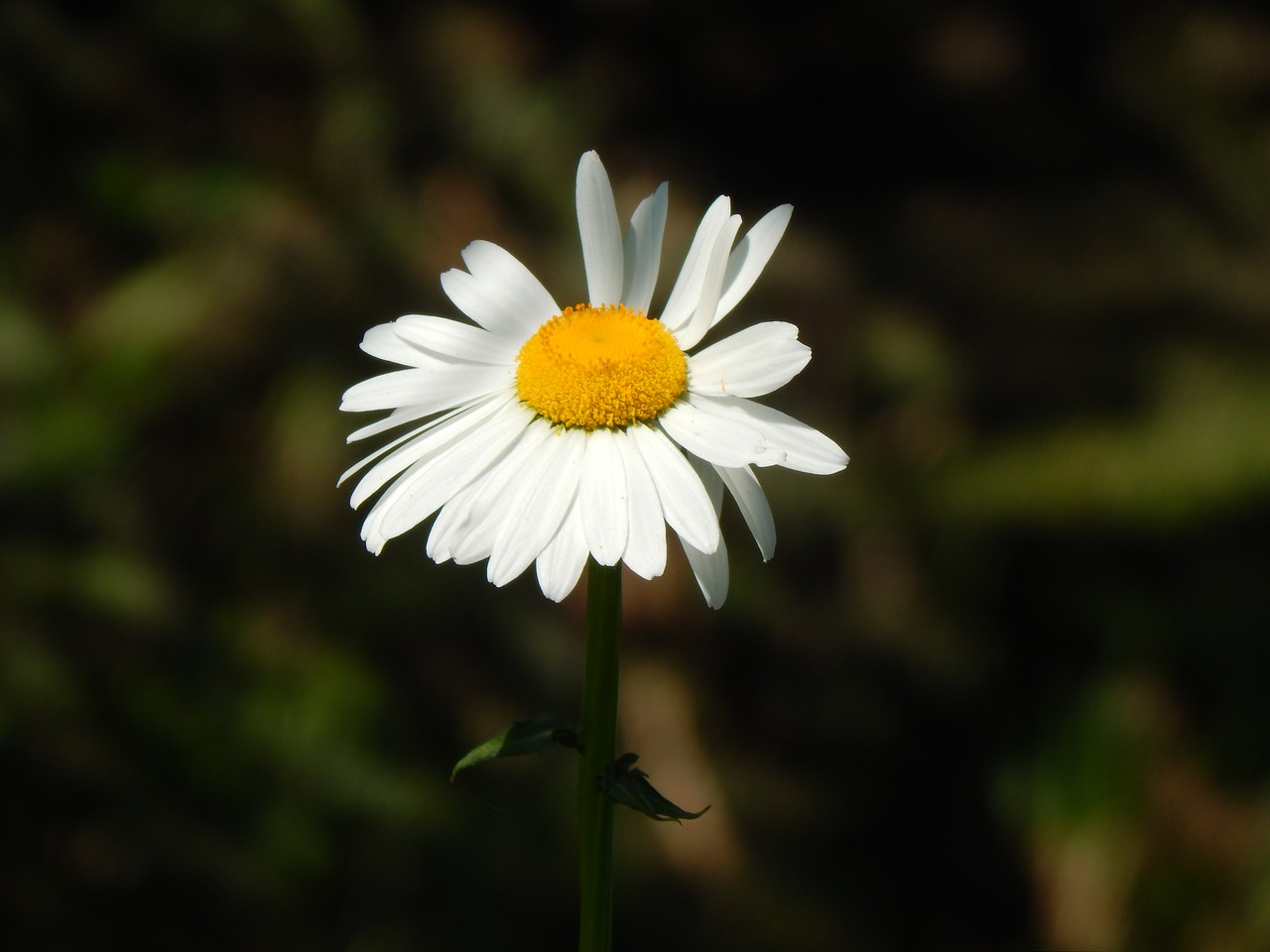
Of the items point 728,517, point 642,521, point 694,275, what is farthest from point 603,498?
point 728,517

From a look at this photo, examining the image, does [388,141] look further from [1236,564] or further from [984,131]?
[1236,564]

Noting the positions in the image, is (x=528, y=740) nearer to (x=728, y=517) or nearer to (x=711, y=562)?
(x=711, y=562)

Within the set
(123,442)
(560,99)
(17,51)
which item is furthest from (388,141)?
(123,442)

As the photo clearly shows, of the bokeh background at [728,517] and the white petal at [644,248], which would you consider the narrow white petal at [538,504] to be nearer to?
the white petal at [644,248]

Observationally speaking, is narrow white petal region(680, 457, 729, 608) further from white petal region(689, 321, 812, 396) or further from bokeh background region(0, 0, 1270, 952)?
bokeh background region(0, 0, 1270, 952)

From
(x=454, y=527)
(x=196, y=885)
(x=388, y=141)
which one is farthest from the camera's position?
(x=388, y=141)

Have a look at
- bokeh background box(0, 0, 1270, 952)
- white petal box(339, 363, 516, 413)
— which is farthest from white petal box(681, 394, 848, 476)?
bokeh background box(0, 0, 1270, 952)
